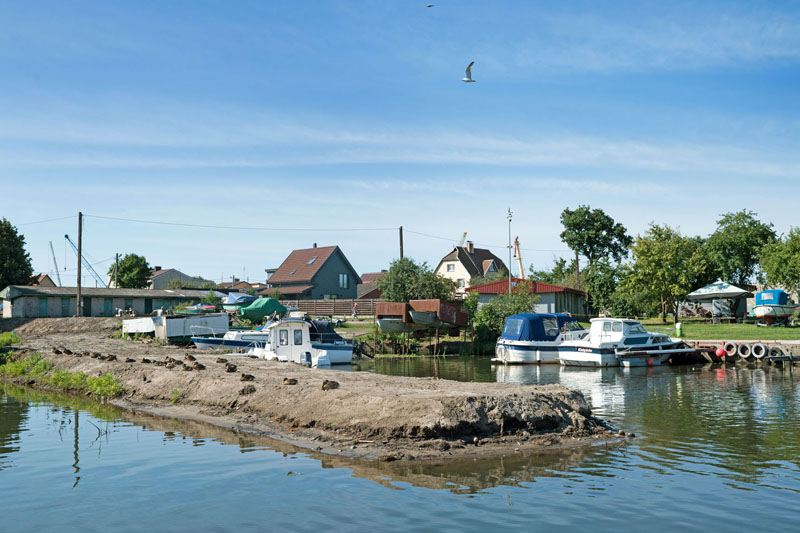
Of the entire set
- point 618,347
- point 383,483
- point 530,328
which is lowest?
point 383,483

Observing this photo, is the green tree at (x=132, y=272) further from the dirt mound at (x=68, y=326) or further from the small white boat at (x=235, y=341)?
the small white boat at (x=235, y=341)

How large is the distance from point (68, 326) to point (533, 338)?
37197 mm

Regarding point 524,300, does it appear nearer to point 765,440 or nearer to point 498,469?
point 765,440

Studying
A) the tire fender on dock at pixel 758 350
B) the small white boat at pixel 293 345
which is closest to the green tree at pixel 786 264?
the tire fender on dock at pixel 758 350

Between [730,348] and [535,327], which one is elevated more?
[535,327]

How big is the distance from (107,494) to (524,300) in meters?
39.5

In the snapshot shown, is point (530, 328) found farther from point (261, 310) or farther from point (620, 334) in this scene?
point (261, 310)

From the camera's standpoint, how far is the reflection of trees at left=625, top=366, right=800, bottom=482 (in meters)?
12.6

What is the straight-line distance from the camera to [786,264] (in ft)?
177

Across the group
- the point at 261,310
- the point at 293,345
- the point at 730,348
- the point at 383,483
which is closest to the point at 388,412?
the point at 383,483

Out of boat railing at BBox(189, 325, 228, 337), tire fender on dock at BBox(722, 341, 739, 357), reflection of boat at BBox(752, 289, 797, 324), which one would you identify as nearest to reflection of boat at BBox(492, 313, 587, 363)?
tire fender on dock at BBox(722, 341, 739, 357)

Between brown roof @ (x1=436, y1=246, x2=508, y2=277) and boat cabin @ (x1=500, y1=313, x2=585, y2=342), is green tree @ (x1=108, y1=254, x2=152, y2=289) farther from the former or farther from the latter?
boat cabin @ (x1=500, y1=313, x2=585, y2=342)

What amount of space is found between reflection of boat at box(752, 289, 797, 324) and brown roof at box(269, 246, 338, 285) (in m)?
46.6

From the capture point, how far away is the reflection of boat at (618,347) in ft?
120
